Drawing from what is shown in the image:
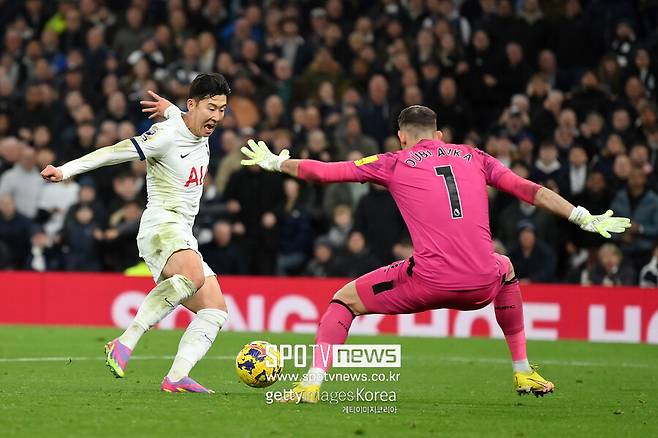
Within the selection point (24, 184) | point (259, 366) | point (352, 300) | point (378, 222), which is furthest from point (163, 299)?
point (24, 184)

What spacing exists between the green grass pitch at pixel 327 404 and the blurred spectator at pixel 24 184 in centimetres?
501

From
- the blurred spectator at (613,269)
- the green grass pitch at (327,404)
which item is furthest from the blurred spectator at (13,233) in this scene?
the blurred spectator at (613,269)

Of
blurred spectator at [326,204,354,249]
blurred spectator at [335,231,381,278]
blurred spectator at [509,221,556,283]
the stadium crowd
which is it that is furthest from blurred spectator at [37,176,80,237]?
blurred spectator at [509,221,556,283]

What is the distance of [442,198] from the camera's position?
919cm

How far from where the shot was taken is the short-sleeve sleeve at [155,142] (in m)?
9.73

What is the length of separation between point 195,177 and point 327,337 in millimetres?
1812

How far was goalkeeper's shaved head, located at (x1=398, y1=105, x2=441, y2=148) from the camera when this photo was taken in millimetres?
9422

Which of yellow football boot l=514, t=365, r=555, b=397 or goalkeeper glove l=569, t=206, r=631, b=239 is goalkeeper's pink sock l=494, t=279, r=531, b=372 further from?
goalkeeper glove l=569, t=206, r=631, b=239

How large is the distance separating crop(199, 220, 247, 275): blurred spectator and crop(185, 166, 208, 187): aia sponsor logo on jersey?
28.7ft

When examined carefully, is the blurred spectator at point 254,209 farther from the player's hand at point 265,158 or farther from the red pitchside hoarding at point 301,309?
the player's hand at point 265,158

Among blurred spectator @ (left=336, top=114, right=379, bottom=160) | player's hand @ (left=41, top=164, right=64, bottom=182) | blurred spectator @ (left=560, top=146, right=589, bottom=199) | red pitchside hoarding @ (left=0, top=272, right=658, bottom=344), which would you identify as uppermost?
blurred spectator @ (left=336, top=114, right=379, bottom=160)

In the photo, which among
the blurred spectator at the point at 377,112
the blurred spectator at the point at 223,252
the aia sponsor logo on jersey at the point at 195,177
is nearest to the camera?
the aia sponsor logo on jersey at the point at 195,177
